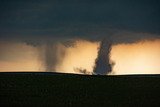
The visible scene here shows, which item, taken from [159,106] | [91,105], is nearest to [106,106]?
[91,105]

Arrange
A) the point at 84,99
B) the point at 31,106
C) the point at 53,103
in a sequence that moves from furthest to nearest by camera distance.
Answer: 1. the point at 84,99
2. the point at 53,103
3. the point at 31,106

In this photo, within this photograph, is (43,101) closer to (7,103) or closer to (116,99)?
(7,103)

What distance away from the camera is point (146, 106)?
39.5 meters

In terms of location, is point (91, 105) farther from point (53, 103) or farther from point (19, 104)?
point (19, 104)

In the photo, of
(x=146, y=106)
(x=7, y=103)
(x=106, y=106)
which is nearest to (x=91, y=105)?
(x=106, y=106)

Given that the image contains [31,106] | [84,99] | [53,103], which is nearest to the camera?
[31,106]

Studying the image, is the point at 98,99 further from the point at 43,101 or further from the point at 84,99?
the point at 43,101

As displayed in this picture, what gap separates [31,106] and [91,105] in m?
5.22

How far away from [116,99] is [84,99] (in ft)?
11.0

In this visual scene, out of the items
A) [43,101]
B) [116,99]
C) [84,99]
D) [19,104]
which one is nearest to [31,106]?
[19,104]

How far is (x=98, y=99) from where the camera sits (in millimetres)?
46156

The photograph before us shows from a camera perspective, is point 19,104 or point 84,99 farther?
point 84,99

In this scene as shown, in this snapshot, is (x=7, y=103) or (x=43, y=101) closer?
(x=7, y=103)

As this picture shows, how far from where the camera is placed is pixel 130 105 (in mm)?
40562
